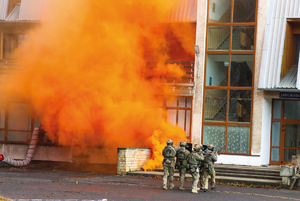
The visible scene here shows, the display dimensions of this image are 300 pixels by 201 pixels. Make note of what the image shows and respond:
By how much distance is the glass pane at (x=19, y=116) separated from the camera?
24.7 metres

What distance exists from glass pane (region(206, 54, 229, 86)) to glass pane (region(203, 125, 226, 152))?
2146 millimetres

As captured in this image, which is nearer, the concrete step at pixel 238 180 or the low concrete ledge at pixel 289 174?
the low concrete ledge at pixel 289 174

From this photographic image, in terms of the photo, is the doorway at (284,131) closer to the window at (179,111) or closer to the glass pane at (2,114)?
the window at (179,111)

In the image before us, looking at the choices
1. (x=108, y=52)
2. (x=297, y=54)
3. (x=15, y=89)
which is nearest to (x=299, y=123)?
(x=297, y=54)

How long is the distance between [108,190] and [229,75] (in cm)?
989

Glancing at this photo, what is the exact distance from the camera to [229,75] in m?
21.2

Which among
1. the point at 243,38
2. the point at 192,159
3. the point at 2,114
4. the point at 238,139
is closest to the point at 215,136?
the point at 238,139

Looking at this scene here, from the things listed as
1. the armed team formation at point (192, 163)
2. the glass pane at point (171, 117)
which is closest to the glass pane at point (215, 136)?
the glass pane at point (171, 117)

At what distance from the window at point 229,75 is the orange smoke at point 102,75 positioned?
1763 millimetres

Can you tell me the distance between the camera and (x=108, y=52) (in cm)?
2159

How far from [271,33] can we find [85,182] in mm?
10881

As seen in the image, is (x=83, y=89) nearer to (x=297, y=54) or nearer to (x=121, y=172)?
(x=121, y=172)

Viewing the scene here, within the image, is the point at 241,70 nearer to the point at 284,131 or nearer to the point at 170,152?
the point at 284,131

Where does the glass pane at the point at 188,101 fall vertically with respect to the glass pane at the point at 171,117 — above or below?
above
